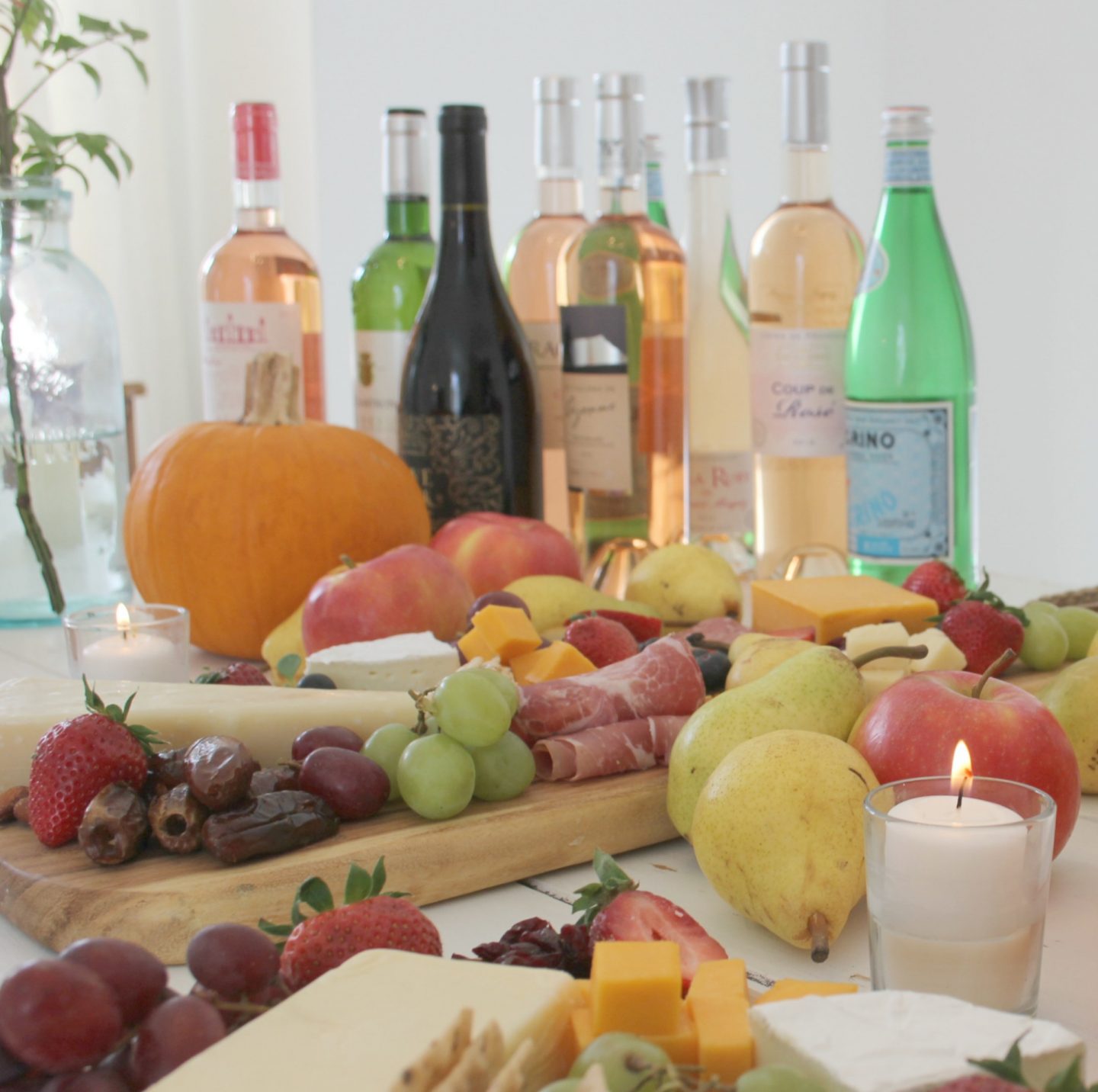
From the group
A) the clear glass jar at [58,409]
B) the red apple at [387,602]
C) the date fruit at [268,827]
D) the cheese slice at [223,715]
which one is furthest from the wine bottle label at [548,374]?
the date fruit at [268,827]

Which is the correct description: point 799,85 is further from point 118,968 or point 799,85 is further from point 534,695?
point 118,968

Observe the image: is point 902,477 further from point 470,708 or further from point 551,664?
point 470,708

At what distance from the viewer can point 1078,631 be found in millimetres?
1154

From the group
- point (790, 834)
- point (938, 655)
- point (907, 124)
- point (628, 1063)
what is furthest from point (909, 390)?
point (628, 1063)

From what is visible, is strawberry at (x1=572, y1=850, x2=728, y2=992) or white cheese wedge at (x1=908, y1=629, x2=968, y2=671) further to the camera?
white cheese wedge at (x1=908, y1=629, x2=968, y2=671)

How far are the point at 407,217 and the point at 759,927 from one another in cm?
107

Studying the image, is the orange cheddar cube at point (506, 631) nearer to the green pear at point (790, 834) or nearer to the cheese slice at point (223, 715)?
the cheese slice at point (223, 715)

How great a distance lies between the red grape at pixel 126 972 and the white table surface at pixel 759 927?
21cm

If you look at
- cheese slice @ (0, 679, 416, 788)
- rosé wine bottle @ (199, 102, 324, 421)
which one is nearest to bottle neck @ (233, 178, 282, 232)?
rosé wine bottle @ (199, 102, 324, 421)

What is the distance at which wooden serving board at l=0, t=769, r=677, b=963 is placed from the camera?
74 centimetres

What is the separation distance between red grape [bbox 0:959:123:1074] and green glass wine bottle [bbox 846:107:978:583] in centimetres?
96

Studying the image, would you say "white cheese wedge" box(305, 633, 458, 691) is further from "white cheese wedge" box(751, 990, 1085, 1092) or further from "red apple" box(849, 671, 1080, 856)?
"white cheese wedge" box(751, 990, 1085, 1092)

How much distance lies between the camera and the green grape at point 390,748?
85 cm

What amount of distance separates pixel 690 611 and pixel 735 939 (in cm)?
59
